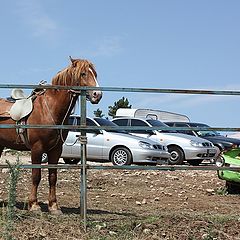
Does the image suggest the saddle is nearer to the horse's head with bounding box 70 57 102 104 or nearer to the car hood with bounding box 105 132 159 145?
the horse's head with bounding box 70 57 102 104

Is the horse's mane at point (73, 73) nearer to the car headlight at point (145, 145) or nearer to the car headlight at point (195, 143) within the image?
the car headlight at point (145, 145)

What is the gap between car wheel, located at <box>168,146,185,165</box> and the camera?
1989 centimetres

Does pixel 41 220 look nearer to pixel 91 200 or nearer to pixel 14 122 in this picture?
pixel 14 122

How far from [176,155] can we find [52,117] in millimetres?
12732

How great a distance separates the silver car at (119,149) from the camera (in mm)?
17703

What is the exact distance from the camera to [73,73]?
7.71m

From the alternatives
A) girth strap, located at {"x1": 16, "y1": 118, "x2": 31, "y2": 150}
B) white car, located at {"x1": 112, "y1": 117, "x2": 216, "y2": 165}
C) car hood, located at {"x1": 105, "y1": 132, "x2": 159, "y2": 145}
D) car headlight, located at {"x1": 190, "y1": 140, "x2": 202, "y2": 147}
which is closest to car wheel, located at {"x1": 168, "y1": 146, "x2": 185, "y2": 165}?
white car, located at {"x1": 112, "y1": 117, "x2": 216, "y2": 165}

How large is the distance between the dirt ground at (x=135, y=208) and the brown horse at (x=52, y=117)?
47cm

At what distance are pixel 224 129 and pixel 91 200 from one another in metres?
3.14

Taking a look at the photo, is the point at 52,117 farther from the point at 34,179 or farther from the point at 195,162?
the point at 195,162

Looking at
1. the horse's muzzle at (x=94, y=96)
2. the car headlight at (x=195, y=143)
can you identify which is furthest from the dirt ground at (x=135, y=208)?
the car headlight at (x=195, y=143)

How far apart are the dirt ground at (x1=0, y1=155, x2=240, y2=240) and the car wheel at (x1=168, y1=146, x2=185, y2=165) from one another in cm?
479

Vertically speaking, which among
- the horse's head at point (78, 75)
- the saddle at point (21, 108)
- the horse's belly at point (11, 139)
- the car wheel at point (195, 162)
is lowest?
the car wheel at point (195, 162)

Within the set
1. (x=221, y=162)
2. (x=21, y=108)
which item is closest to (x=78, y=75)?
(x=21, y=108)
